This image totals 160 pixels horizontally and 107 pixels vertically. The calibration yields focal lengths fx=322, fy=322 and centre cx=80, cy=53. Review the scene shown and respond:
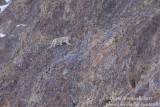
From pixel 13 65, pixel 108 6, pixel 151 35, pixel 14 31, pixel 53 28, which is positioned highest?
pixel 151 35

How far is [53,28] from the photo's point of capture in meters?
26.1

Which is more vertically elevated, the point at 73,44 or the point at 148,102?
the point at 148,102

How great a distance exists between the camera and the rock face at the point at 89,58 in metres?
14.5

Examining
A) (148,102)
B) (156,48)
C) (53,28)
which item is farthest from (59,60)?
(148,102)

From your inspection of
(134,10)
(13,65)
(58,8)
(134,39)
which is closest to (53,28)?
(58,8)

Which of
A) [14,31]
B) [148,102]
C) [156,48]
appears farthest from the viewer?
[14,31]

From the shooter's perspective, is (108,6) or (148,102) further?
(108,6)

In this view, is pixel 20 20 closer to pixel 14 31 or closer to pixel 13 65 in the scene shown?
pixel 14 31

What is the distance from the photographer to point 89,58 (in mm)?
19297

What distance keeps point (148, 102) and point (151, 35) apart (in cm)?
524

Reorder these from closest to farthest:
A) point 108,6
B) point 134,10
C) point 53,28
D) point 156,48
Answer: point 156,48
point 134,10
point 108,6
point 53,28

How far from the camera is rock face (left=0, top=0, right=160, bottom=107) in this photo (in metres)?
14.5

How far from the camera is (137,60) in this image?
589 inches

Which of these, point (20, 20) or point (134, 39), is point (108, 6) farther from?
point (20, 20)
